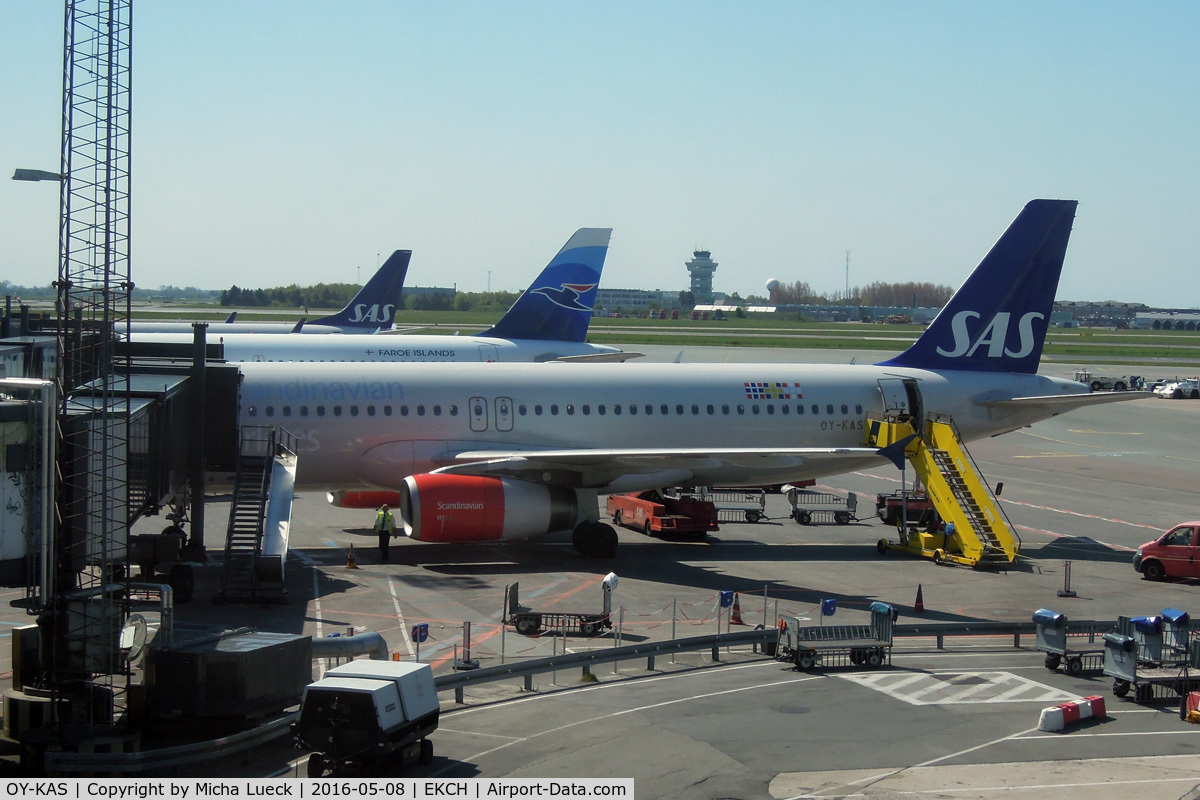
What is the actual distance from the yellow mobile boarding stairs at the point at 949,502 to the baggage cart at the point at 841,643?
12.0m

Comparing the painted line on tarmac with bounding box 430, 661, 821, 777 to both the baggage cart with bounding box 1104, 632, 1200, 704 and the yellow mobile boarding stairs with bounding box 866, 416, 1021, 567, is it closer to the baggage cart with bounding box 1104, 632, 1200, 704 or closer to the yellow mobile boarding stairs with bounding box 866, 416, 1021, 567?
the baggage cart with bounding box 1104, 632, 1200, 704

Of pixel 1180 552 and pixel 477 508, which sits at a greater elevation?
pixel 477 508

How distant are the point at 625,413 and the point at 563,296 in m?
19.2

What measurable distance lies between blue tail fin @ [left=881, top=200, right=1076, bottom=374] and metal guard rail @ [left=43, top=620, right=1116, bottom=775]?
666 inches

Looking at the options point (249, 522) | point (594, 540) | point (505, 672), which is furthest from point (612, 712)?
point (594, 540)

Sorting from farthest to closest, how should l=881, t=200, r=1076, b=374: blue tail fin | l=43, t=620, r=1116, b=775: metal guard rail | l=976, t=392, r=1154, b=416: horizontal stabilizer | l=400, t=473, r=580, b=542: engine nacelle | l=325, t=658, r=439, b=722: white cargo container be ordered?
1. l=881, t=200, r=1076, b=374: blue tail fin
2. l=976, t=392, r=1154, b=416: horizontal stabilizer
3. l=400, t=473, r=580, b=542: engine nacelle
4. l=325, t=658, r=439, b=722: white cargo container
5. l=43, t=620, r=1116, b=775: metal guard rail

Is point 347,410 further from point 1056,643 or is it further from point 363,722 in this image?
point 1056,643

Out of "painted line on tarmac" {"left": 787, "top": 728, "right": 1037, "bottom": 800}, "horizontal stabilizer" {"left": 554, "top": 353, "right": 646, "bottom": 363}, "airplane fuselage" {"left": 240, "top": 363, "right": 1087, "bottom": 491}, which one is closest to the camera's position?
"painted line on tarmac" {"left": 787, "top": 728, "right": 1037, "bottom": 800}

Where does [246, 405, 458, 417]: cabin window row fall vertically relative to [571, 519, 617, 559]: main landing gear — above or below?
above

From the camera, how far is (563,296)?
55844mm

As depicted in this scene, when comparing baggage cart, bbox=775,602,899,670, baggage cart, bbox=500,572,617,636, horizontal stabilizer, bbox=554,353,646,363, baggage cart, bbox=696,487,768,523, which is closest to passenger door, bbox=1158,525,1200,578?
baggage cart, bbox=775,602,899,670

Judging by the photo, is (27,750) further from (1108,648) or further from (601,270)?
(601,270)

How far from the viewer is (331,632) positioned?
25109mm

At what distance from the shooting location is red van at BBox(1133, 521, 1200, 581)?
108 ft
